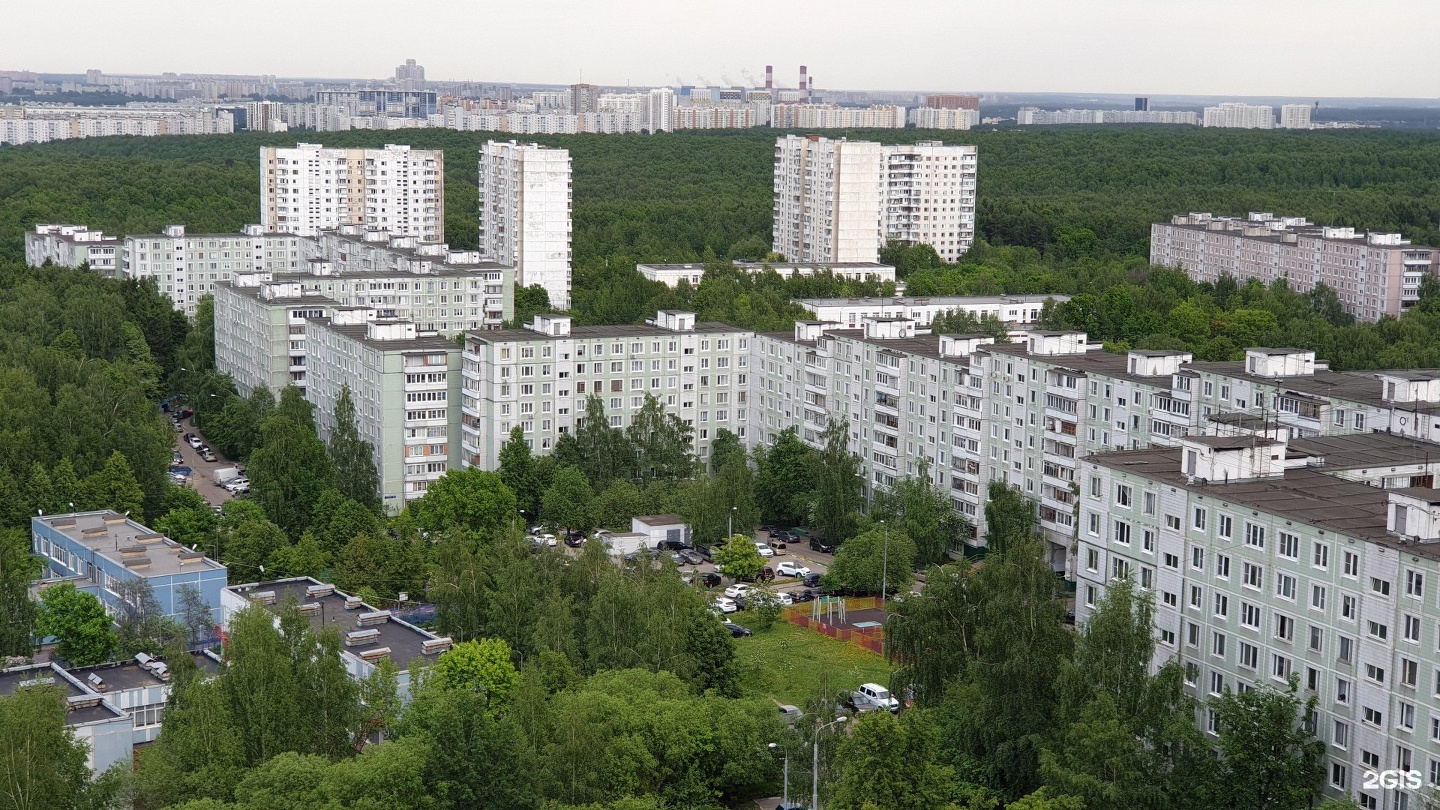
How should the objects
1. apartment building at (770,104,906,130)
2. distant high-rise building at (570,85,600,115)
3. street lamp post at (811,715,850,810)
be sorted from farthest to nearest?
distant high-rise building at (570,85,600,115) < apartment building at (770,104,906,130) < street lamp post at (811,715,850,810)

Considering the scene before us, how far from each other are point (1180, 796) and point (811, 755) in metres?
4.39

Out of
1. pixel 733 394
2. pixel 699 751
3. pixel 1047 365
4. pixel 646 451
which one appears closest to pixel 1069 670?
pixel 699 751

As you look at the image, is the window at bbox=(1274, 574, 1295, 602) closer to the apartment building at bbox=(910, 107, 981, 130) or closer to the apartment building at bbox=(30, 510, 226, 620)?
the apartment building at bbox=(30, 510, 226, 620)

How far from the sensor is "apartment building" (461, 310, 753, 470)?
123 feet

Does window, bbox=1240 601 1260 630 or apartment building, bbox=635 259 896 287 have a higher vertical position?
apartment building, bbox=635 259 896 287

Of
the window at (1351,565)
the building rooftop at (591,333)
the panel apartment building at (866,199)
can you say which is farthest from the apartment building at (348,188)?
the window at (1351,565)

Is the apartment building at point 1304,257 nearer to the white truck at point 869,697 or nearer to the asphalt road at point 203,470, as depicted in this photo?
the asphalt road at point 203,470

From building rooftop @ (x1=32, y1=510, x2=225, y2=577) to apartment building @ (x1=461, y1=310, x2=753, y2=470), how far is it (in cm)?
846

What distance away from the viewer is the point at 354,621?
25547 mm

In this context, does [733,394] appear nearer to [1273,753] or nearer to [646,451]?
[646,451]

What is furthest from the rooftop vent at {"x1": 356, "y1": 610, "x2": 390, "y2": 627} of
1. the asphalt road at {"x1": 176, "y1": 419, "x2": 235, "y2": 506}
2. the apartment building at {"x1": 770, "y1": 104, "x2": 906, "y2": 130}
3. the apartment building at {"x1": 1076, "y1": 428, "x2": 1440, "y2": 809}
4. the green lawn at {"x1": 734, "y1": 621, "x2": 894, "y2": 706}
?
the apartment building at {"x1": 770, "y1": 104, "x2": 906, "y2": 130}

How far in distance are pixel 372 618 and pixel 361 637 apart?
0.95 metres

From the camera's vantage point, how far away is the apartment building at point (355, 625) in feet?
77.2

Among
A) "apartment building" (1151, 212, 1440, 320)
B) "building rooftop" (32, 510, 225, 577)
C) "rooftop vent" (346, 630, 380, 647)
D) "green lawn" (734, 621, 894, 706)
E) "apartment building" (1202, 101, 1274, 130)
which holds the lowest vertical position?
"green lawn" (734, 621, 894, 706)
